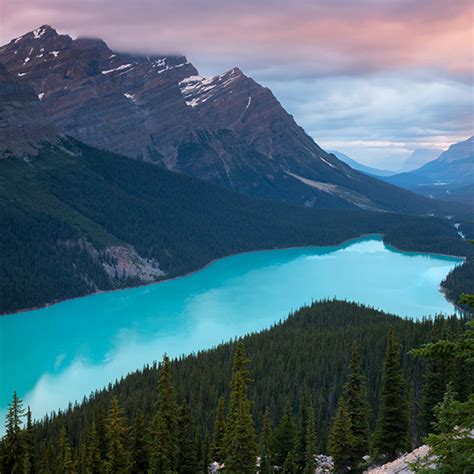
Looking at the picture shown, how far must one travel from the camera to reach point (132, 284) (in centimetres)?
19662

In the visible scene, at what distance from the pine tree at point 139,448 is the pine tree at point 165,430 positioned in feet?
5.72

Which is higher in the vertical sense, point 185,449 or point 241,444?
point 241,444

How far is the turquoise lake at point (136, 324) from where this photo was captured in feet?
347

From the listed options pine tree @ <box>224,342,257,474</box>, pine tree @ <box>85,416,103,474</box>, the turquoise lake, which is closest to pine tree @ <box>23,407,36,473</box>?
pine tree @ <box>85,416,103,474</box>

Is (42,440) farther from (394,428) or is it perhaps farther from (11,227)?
(11,227)

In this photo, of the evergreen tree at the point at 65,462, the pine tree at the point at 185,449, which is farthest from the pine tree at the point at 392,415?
the evergreen tree at the point at 65,462

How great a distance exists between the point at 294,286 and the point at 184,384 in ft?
380

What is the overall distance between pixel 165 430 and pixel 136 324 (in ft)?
339

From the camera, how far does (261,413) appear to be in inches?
2874

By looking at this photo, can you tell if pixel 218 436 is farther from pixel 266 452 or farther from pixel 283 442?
pixel 283 442

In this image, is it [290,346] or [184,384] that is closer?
[184,384]

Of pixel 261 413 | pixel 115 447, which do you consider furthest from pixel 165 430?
pixel 261 413

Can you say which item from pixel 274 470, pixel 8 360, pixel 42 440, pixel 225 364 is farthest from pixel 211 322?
pixel 274 470

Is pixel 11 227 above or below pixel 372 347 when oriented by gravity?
above
